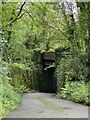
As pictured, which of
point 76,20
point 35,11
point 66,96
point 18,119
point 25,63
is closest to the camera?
point 18,119

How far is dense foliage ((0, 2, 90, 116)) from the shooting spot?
9680mm

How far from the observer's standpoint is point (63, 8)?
12.7 metres

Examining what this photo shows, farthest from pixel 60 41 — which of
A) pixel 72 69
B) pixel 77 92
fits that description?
pixel 77 92

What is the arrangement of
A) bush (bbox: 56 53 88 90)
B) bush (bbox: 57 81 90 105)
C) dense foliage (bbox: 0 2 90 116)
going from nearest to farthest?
bush (bbox: 57 81 90 105)
dense foliage (bbox: 0 2 90 116)
bush (bbox: 56 53 88 90)

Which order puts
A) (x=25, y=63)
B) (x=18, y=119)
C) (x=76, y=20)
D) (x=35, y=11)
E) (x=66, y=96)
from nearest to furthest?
(x=18, y=119)
(x=66, y=96)
(x=76, y=20)
(x=35, y=11)
(x=25, y=63)

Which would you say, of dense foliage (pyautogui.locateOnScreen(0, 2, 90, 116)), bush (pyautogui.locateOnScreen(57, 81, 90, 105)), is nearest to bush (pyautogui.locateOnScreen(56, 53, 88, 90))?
dense foliage (pyautogui.locateOnScreen(0, 2, 90, 116))

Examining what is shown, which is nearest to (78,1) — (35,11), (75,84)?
(35,11)

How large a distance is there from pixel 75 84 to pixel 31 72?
746 centimetres

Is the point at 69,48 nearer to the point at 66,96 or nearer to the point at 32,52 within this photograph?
the point at 66,96

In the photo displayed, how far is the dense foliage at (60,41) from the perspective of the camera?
968cm

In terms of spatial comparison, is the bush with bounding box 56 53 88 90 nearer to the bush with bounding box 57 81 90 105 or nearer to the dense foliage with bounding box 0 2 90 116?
the dense foliage with bounding box 0 2 90 116

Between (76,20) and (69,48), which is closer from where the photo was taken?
(76,20)

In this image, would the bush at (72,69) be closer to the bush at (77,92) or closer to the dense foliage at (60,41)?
the dense foliage at (60,41)

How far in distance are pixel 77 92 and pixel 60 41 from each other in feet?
14.7
